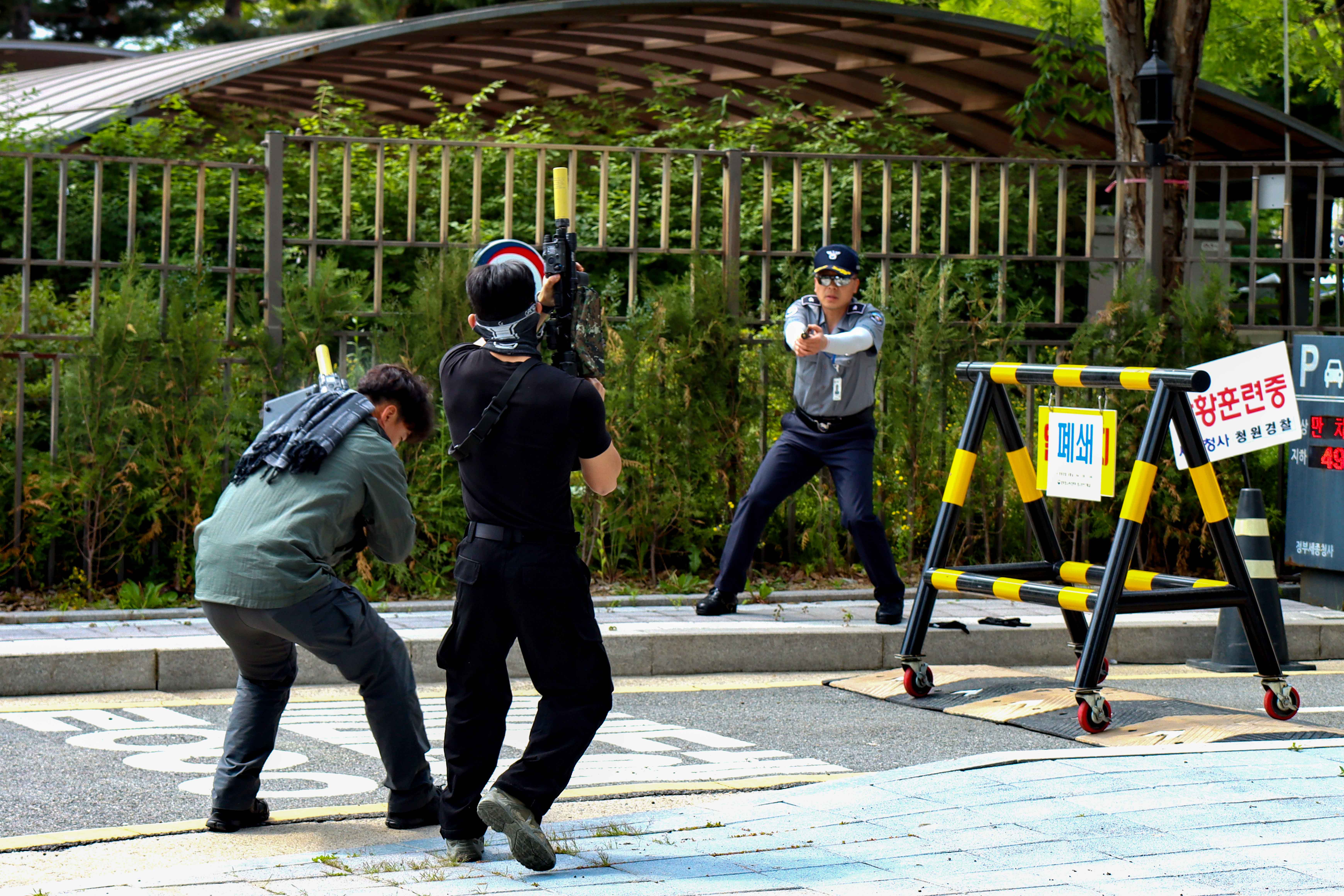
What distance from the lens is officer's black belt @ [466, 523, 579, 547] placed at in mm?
4469

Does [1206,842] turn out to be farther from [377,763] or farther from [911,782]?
[377,763]

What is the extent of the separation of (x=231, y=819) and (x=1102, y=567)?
157 inches

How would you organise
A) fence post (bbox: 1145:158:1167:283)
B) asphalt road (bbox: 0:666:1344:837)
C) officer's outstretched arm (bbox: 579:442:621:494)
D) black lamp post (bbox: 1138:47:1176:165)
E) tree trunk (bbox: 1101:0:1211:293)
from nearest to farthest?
officer's outstretched arm (bbox: 579:442:621:494), asphalt road (bbox: 0:666:1344:837), fence post (bbox: 1145:158:1167:283), black lamp post (bbox: 1138:47:1176:165), tree trunk (bbox: 1101:0:1211:293)

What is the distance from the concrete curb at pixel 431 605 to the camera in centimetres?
840

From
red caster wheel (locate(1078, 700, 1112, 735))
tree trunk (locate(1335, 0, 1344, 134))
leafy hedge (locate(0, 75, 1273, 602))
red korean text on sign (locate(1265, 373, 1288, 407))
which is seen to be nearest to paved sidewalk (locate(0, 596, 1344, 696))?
leafy hedge (locate(0, 75, 1273, 602))

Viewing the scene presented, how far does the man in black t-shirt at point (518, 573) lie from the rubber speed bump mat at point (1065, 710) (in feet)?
8.31

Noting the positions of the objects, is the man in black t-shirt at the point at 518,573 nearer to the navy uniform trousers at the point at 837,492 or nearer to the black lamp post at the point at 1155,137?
the navy uniform trousers at the point at 837,492

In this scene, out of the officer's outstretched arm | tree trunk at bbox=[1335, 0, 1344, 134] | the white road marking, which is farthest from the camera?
tree trunk at bbox=[1335, 0, 1344, 134]

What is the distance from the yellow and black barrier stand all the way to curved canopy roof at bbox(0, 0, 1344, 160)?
998 cm

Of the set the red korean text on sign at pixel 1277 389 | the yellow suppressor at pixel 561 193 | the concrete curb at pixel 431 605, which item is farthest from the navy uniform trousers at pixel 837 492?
the yellow suppressor at pixel 561 193

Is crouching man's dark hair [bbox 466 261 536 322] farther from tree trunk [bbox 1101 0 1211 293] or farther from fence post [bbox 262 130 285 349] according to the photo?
tree trunk [bbox 1101 0 1211 293]

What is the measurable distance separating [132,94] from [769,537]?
36.2 ft

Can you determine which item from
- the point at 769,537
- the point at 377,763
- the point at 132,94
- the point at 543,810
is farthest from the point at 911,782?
the point at 132,94

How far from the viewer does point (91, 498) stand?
8875 millimetres
